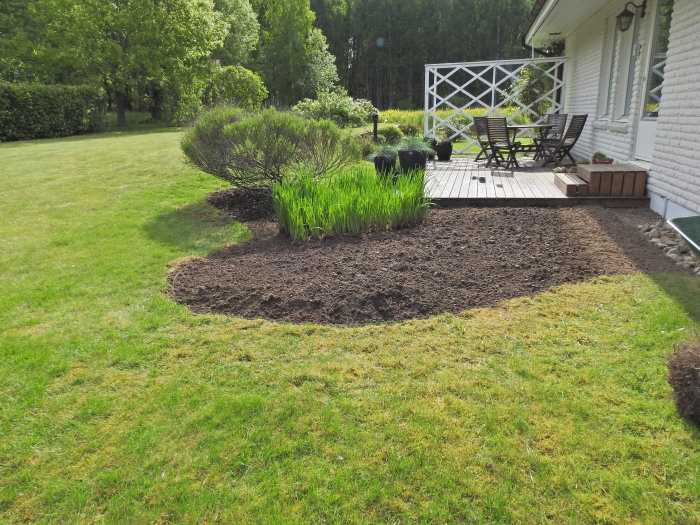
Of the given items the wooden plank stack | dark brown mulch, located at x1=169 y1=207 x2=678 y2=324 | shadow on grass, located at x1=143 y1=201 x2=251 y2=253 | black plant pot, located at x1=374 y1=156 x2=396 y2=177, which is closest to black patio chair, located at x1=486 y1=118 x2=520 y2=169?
black plant pot, located at x1=374 y1=156 x2=396 y2=177

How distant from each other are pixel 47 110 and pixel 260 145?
12778 mm

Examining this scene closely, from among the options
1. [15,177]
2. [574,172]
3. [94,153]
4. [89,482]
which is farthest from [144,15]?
[89,482]

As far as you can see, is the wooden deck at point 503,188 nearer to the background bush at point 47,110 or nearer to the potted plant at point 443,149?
the potted plant at point 443,149

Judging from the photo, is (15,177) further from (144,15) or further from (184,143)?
(144,15)

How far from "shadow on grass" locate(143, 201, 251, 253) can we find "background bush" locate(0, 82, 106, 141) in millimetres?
11250

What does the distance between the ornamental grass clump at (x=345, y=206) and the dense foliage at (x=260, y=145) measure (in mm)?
760

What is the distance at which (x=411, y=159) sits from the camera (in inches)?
276

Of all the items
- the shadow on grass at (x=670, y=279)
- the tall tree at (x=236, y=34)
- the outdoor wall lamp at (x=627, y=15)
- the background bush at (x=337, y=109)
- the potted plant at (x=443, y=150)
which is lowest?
the shadow on grass at (x=670, y=279)

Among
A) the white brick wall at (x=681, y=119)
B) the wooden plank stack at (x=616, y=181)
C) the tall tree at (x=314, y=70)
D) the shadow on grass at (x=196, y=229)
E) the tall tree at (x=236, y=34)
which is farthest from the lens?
the tall tree at (x=314, y=70)

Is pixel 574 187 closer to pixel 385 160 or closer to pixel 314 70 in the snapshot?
pixel 385 160

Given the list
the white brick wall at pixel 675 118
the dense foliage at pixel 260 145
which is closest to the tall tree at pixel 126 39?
the dense foliage at pixel 260 145

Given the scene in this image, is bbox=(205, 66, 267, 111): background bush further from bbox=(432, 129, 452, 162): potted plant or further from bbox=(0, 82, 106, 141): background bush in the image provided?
bbox=(432, 129, 452, 162): potted plant

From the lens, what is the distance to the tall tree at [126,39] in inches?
706

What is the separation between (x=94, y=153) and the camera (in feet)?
33.4
